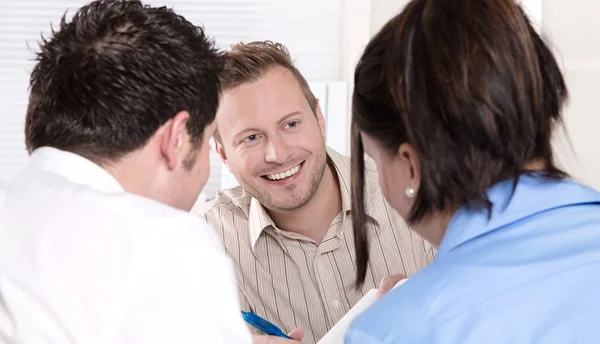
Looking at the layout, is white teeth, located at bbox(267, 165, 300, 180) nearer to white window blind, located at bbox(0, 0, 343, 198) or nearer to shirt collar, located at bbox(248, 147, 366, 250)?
shirt collar, located at bbox(248, 147, 366, 250)

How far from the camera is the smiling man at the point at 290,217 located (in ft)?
6.39

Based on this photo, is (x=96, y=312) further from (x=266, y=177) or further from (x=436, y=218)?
(x=266, y=177)

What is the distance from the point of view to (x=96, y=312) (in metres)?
0.99

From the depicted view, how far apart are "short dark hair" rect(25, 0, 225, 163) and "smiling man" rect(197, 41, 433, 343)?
2.48 ft

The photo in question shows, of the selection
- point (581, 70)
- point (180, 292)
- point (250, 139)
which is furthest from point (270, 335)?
point (581, 70)

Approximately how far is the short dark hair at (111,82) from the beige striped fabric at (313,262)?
82 centimetres

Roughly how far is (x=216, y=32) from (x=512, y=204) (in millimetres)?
2761

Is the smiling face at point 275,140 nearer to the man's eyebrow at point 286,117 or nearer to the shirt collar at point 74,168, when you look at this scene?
the man's eyebrow at point 286,117

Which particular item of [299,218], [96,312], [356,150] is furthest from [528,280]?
[299,218]

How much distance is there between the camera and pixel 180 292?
3.32ft

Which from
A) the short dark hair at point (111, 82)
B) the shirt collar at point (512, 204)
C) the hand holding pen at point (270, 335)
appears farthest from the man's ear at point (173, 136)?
the hand holding pen at point (270, 335)

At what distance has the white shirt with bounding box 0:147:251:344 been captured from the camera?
0.99m

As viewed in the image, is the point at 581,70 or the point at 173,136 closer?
the point at 173,136

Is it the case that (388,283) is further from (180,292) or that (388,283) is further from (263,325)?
(180,292)
